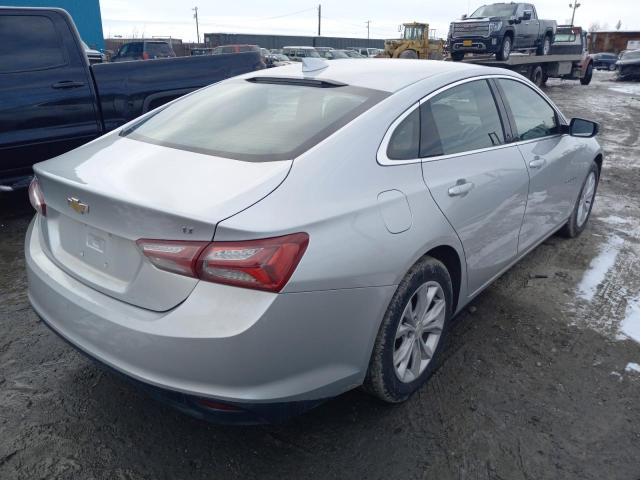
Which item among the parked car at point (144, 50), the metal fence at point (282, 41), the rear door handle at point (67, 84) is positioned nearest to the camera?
the rear door handle at point (67, 84)

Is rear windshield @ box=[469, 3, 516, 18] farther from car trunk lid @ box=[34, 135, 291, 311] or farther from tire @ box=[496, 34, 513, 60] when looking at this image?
car trunk lid @ box=[34, 135, 291, 311]

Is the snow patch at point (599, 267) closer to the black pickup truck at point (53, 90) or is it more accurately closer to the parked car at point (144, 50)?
the black pickup truck at point (53, 90)

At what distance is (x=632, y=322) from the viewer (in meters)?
3.54

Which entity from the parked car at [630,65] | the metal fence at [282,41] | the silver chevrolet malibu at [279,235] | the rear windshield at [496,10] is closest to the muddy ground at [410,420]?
the silver chevrolet malibu at [279,235]

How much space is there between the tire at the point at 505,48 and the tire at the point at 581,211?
45.6ft

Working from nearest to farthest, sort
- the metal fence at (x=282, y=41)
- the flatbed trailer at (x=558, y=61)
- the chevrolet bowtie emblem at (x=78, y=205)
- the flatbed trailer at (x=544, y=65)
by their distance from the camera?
the chevrolet bowtie emblem at (x=78, y=205) → the flatbed trailer at (x=544, y=65) → the flatbed trailer at (x=558, y=61) → the metal fence at (x=282, y=41)

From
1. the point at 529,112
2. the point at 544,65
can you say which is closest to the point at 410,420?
the point at 529,112

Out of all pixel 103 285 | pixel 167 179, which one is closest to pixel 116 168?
pixel 167 179

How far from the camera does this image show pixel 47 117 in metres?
4.96

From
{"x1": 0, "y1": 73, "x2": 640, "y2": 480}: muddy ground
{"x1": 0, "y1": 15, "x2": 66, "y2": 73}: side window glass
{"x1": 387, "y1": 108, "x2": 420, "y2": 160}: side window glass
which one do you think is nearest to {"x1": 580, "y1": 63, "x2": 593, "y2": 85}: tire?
{"x1": 0, "y1": 73, "x2": 640, "y2": 480}: muddy ground

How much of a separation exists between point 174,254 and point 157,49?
68.4 ft

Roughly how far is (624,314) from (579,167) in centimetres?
135

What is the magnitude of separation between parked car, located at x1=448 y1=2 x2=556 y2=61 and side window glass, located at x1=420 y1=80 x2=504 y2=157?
51.3ft

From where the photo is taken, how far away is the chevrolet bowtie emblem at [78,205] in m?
2.22
